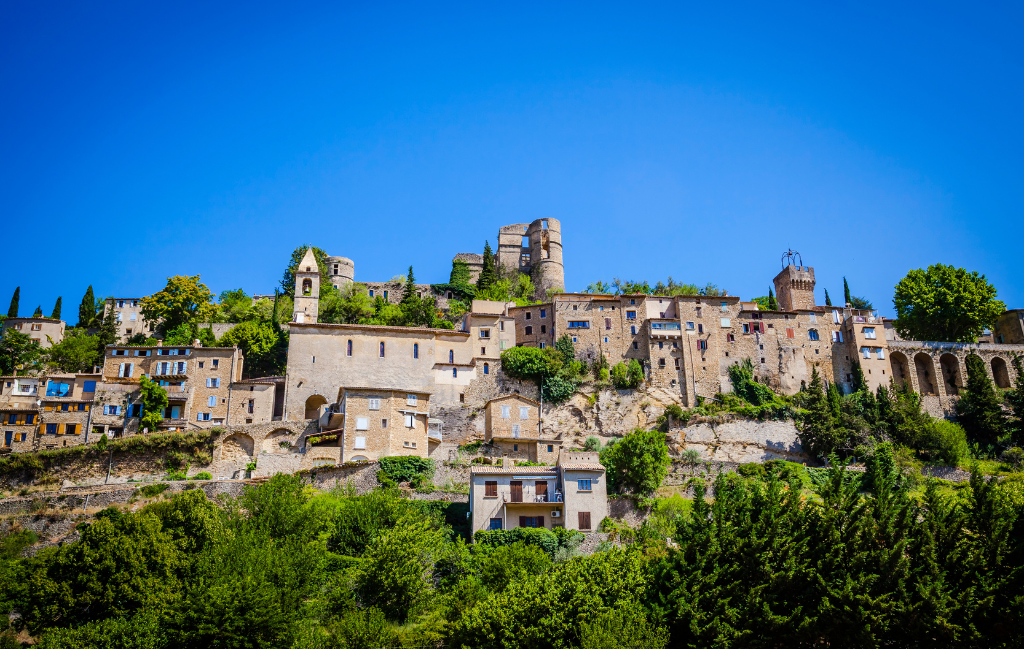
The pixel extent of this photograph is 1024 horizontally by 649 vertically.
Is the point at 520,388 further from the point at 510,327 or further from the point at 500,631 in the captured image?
the point at 500,631

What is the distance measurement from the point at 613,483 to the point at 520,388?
1464 centimetres


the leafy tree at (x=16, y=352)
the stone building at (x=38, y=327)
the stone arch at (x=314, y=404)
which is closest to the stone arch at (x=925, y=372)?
the stone arch at (x=314, y=404)

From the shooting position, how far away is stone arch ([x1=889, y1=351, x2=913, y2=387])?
70500 mm

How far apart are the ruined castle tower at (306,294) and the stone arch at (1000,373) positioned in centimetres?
5566

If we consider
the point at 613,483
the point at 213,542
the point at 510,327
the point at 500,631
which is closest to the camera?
the point at 500,631

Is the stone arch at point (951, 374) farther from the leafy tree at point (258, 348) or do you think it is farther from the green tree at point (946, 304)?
the leafy tree at point (258, 348)

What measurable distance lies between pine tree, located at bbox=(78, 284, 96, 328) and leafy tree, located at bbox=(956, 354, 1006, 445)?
75.6 m

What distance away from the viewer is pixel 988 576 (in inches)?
1426

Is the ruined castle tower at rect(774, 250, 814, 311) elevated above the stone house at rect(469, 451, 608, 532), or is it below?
above

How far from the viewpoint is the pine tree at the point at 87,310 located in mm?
82375

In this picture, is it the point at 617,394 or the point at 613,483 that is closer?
the point at 613,483

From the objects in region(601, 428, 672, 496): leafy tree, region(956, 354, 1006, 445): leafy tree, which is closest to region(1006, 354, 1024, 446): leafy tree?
region(956, 354, 1006, 445): leafy tree

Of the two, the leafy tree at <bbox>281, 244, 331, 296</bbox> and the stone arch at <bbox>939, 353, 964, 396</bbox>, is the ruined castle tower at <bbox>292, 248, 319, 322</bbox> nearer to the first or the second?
the leafy tree at <bbox>281, 244, 331, 296</bbox>

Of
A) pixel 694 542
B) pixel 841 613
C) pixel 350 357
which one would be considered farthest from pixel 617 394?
pixel 841 613
